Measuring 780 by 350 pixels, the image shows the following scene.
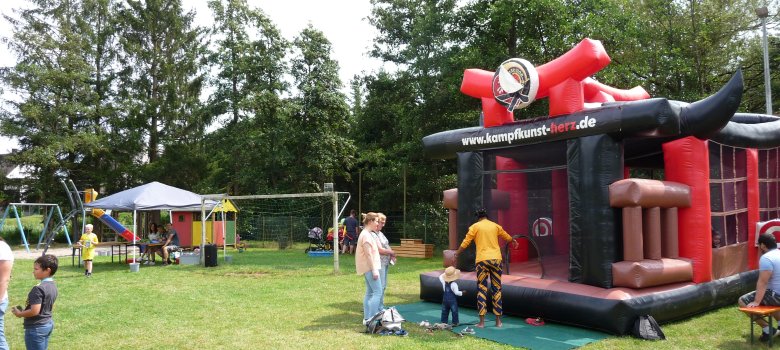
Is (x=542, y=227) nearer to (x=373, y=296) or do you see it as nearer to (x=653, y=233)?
(x=653, y=233)

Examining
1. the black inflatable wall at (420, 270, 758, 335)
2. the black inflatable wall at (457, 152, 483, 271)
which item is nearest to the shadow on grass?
the black inflatable wall at (420, 270, 758, 335)

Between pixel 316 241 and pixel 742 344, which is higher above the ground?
pixel 316 241

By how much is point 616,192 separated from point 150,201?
13.7m

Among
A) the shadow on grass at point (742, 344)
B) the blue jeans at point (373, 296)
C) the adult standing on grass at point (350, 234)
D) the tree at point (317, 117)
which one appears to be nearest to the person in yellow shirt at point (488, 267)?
the blue jeans at point (373, 296)

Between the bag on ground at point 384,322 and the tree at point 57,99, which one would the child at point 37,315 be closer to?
the bag on ground at point 384,322

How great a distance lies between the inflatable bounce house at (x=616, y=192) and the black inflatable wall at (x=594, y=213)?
0.05 ft

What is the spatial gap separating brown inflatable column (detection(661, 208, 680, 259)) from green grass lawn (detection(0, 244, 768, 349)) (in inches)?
38.0

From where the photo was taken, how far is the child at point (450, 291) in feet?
24.1

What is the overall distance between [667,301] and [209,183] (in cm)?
2791

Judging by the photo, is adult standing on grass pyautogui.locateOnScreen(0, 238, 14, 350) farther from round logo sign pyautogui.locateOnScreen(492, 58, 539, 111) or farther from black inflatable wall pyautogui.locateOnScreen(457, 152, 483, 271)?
round logo sign pyautogui.locateOnScreen(492, 58, 539, 111)

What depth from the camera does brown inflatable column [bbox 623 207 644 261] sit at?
7.41 m

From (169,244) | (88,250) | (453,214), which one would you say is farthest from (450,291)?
(169,244)

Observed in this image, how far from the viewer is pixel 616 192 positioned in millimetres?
7496

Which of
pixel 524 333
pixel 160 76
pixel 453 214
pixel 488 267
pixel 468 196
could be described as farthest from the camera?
pixel 160 76
